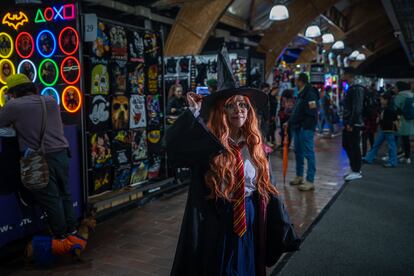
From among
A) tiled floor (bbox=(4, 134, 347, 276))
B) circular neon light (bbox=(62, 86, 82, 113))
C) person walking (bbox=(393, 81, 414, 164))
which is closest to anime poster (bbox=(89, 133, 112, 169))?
circular neon light (bbox=(62, 86, 82, 113))

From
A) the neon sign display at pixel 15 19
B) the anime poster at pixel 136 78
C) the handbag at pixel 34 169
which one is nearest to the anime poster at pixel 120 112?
the anime poster at pixel 136 78

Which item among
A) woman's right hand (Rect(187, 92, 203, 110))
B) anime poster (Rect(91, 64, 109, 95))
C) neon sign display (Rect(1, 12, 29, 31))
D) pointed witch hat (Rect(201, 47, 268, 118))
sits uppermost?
neon sign display (Rect(1, 12, 29, 31))

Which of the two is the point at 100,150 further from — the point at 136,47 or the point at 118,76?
the point at 136,47

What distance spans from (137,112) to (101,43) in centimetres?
100

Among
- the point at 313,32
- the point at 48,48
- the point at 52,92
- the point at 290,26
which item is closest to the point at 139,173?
the point at 52,92

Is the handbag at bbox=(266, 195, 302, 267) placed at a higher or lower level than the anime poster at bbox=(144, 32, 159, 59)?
lower

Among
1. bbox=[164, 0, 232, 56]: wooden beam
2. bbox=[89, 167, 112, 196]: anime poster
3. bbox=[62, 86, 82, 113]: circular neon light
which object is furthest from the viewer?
bbox=[164, 0, 232, 56]: wooden beam

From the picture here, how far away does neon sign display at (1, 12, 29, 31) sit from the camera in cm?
437

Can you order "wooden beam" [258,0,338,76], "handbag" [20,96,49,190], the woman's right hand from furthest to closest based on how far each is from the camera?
"wooden beam" [258,0,338,76] → "handbag" [20,96,49,190] → the woman's right hand

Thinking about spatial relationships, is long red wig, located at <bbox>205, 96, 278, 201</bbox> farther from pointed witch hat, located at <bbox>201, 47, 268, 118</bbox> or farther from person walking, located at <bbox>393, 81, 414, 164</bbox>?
person walking, located at <bbox>393, 81, 414, 164</bbox>

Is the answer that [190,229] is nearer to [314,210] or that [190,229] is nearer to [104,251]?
[104,251]

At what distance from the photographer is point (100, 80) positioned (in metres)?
4.45

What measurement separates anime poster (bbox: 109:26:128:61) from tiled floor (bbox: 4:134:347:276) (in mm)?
1832

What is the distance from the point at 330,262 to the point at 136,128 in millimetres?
2783
